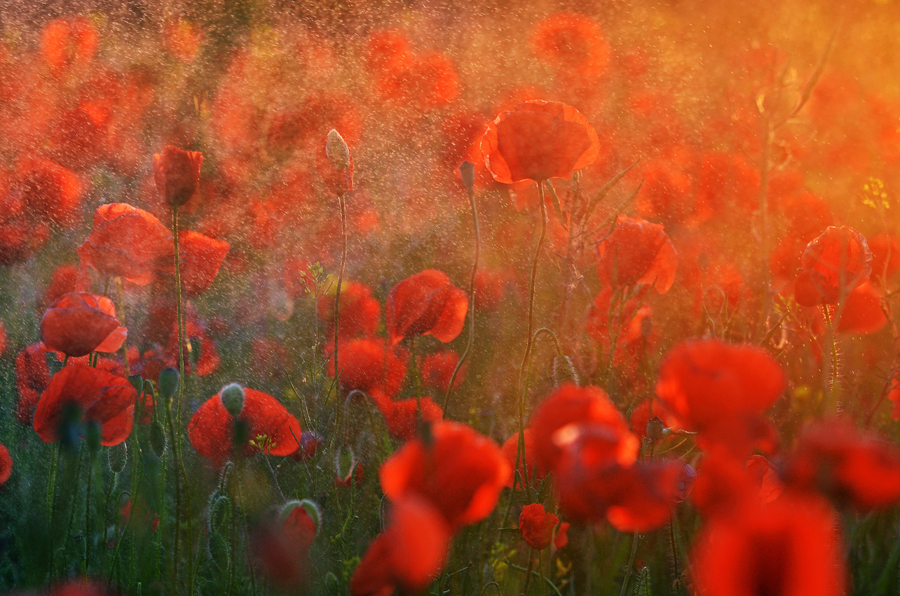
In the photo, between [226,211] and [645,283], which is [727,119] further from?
[226,211]

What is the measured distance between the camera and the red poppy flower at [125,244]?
70 cm

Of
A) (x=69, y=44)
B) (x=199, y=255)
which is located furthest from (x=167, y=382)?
(x=69, y=44)

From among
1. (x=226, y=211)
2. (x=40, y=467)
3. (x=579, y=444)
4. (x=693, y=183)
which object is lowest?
(x=40, y=467)

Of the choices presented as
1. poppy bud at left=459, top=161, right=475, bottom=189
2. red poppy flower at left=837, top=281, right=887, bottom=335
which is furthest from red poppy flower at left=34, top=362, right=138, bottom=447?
red poppy flower at left=837, top=281, right=887, bottom=335

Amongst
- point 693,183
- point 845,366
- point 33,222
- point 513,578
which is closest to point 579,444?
point 513,578

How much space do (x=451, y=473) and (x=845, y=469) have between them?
167mm

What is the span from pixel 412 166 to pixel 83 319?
0.87m

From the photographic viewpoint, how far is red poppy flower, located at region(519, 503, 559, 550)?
0.48m

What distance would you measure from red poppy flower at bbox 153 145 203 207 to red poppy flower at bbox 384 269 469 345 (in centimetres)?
24

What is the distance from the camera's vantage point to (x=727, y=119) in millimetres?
1458

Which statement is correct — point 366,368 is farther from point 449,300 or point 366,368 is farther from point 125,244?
point 125,244

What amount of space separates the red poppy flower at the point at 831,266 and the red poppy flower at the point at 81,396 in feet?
1.98

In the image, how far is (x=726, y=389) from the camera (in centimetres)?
32

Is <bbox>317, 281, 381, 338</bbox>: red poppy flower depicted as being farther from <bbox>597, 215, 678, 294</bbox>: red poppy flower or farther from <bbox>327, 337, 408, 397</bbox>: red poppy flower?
<bbox>597, 215, 678, 294</bbox>: red poppy flower
